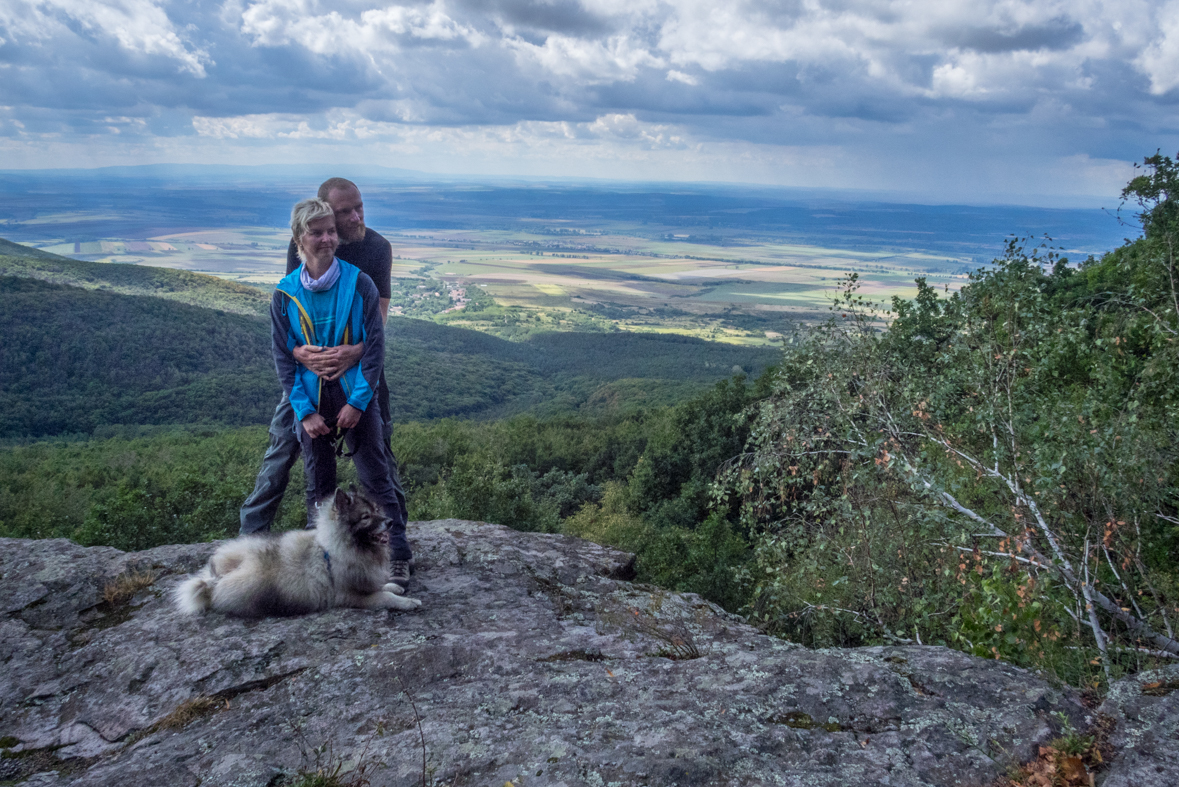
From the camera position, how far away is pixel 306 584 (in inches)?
163

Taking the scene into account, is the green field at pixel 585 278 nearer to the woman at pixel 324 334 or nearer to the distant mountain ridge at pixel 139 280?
the distant mountain ridge at pixel 139 280

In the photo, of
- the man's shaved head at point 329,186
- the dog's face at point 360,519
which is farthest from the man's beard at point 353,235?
the dog's face at point 360,519

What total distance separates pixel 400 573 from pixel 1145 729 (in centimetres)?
438

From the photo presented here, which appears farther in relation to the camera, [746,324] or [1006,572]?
[746,324]

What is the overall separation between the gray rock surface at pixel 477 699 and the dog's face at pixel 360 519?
50 centimetres

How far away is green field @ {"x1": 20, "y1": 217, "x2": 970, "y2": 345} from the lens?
94.6m

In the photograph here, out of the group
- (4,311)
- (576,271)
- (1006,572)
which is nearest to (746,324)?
(576,271)

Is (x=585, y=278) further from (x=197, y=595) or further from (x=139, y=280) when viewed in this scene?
(x=197, y=595)

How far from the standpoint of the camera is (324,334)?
4.43m

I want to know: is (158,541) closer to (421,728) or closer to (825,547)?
(421,728)

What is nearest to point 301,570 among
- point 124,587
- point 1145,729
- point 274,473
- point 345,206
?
point 274,473

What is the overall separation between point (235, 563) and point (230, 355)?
64.0 metres

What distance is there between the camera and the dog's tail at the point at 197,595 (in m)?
4.05

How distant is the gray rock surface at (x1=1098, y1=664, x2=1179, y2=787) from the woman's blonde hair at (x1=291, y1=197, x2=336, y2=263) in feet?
16.1
